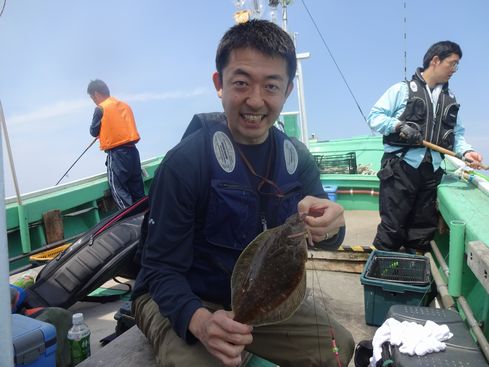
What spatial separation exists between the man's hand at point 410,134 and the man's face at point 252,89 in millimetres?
2825

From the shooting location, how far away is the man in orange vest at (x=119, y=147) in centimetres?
684

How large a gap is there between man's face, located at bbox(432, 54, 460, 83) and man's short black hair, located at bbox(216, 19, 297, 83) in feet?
10.6

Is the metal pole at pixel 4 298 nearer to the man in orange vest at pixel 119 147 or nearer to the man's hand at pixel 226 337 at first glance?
the man's hand at pixel 226 337

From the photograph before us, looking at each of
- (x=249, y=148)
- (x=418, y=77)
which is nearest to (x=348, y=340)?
(x=249, y=148)

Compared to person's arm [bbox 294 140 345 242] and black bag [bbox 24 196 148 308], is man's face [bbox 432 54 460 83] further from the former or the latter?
black bag [bbox 24 196 148 308]

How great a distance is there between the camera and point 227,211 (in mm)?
1997

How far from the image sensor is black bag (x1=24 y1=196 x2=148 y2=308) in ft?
11.6

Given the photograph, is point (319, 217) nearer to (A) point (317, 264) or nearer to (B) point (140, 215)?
(B) point (140, 215)

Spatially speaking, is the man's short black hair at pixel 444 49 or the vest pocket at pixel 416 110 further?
the vest pocket at pixel 416 110

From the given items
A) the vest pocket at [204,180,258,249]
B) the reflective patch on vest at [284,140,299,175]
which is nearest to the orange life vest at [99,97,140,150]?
the reflective patch on vest at [284,140,299,175]

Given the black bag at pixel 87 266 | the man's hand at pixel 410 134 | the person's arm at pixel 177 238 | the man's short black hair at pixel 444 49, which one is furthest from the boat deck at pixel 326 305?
→ the man's short black hair at pixel 444 49

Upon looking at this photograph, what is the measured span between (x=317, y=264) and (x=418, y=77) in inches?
111

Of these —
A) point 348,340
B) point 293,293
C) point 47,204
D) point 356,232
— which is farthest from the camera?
point 356,232

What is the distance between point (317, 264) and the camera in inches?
197
